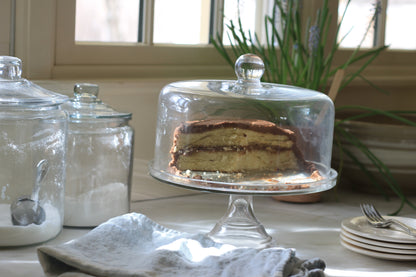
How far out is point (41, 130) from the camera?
1.01 metres

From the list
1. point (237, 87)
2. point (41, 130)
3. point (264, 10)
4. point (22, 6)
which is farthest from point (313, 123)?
point (264, 10)

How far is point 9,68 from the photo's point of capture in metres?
1.00

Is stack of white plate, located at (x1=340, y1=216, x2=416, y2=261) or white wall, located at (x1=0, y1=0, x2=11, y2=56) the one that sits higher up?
white wall, located at (x1=0, y1=0, x2=11, y2=56)

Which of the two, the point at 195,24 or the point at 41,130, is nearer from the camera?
the point at 41,130

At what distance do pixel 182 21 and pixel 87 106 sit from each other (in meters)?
0.49

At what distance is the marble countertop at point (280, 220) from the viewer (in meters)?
0.98

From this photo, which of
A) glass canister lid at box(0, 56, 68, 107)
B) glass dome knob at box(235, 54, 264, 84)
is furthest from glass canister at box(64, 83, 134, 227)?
glass dome knob at box(235, 54, 264, 84)

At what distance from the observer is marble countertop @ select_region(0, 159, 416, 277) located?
3.21ft

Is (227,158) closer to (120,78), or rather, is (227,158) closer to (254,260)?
(254,260)

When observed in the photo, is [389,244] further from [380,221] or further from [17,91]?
[17,91]

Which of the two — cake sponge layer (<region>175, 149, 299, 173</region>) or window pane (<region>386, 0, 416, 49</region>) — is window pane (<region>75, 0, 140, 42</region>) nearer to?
cake sponge layer (<region>175, 149, 299, 173</region>)

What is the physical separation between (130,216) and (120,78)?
45 centimetres

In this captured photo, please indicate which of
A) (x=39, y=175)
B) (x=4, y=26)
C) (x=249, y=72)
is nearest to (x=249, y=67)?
(x=249, y=72)

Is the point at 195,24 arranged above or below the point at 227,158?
above
